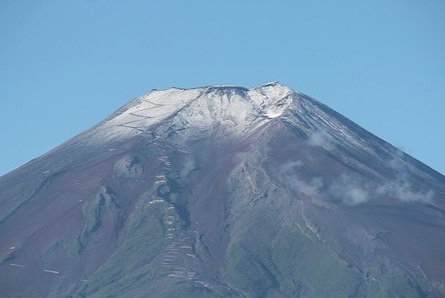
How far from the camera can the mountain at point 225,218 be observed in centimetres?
16262

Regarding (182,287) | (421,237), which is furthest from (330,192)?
(182,287)

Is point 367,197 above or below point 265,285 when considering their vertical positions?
above

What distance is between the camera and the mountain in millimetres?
162625

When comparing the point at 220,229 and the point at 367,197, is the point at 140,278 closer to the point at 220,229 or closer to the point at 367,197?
the point at 220,229

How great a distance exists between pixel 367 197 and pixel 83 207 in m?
40.6

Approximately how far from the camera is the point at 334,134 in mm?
196375

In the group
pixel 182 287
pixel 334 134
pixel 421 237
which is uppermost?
pixel 334 134

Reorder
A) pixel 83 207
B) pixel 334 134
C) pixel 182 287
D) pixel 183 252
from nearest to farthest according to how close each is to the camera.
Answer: pixel 182 287, pixel 183 252, pixel 83 207, pixel 334 134

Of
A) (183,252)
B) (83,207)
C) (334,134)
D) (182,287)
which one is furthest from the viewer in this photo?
(334,134)

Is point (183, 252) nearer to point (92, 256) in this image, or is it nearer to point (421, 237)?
point (92, 256)

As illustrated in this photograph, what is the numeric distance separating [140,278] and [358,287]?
28.2 metres

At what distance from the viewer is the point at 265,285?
162m

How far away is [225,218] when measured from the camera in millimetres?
177500

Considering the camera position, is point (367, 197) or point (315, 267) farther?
point (367, 197)
